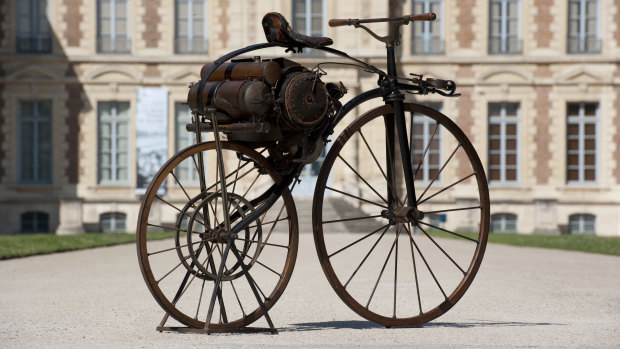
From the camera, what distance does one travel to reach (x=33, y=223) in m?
24.3

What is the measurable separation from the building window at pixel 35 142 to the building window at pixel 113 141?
1183 mm

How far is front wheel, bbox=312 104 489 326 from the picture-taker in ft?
19.6

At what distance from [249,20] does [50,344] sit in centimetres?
1918

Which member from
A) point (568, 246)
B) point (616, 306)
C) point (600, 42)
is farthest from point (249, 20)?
point (616, 306)

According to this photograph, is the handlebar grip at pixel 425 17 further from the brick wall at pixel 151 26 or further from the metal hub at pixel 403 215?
the brick wall at pixel 151 26

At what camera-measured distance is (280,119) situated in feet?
18.9

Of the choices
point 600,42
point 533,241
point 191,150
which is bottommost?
point 533,241

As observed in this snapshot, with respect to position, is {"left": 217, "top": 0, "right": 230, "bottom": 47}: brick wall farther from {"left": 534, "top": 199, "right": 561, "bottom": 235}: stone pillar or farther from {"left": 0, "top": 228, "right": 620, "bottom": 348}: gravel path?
{"left": 0, "top": 228, "right": 620, "bottom": 348}: gravel path

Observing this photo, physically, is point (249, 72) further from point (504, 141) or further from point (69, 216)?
point (504, 141)

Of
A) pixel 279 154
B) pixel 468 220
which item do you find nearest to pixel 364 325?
pixel 279 154

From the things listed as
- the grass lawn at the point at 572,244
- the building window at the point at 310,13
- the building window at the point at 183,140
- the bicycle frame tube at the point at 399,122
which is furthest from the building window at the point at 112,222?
the bicycle frame tube at the point at 399,122

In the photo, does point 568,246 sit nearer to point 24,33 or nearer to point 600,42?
point 600,42

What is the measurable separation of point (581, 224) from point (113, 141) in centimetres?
1092

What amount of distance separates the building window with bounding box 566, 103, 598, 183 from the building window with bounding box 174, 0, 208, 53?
343 inches
